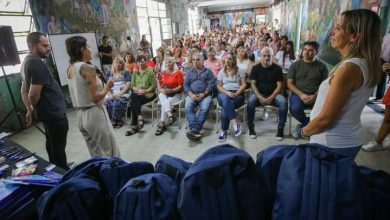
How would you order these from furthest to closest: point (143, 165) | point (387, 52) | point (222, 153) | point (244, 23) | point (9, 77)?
point (244, 23) < point (9, 77) < point (387, 52) < point (143, 165) < point (222, 153)

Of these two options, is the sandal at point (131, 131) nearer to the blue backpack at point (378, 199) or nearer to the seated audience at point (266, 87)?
the seated audience at point (266, 87)

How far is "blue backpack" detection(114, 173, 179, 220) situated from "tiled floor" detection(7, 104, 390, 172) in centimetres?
206

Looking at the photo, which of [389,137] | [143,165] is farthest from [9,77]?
[389,137]

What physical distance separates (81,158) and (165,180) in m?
2.63

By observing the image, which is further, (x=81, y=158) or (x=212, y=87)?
(x=212, y=87)

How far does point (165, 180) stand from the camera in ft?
3.17

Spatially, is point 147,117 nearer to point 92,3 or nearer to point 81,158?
point 81,158

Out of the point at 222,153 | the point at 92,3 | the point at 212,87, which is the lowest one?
the point at 212,87

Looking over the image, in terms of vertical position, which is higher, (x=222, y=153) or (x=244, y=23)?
(x=244, y=23)

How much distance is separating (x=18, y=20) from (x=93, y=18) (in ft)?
7.12

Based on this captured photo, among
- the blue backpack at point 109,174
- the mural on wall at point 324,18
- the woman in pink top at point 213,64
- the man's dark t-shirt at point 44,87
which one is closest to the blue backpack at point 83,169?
the blue backpack at point 109,174

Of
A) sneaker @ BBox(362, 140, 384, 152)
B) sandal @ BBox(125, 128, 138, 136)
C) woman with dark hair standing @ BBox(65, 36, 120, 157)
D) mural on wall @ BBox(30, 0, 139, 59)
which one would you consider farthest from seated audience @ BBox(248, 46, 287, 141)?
mural on wall @ BBox(30, 0, 139, 59)

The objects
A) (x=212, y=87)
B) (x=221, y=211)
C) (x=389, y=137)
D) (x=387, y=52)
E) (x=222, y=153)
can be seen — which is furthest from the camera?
(x=212, y=87)

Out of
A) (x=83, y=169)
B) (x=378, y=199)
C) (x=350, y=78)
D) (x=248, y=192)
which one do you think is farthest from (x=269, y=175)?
(x=83, y=169)
